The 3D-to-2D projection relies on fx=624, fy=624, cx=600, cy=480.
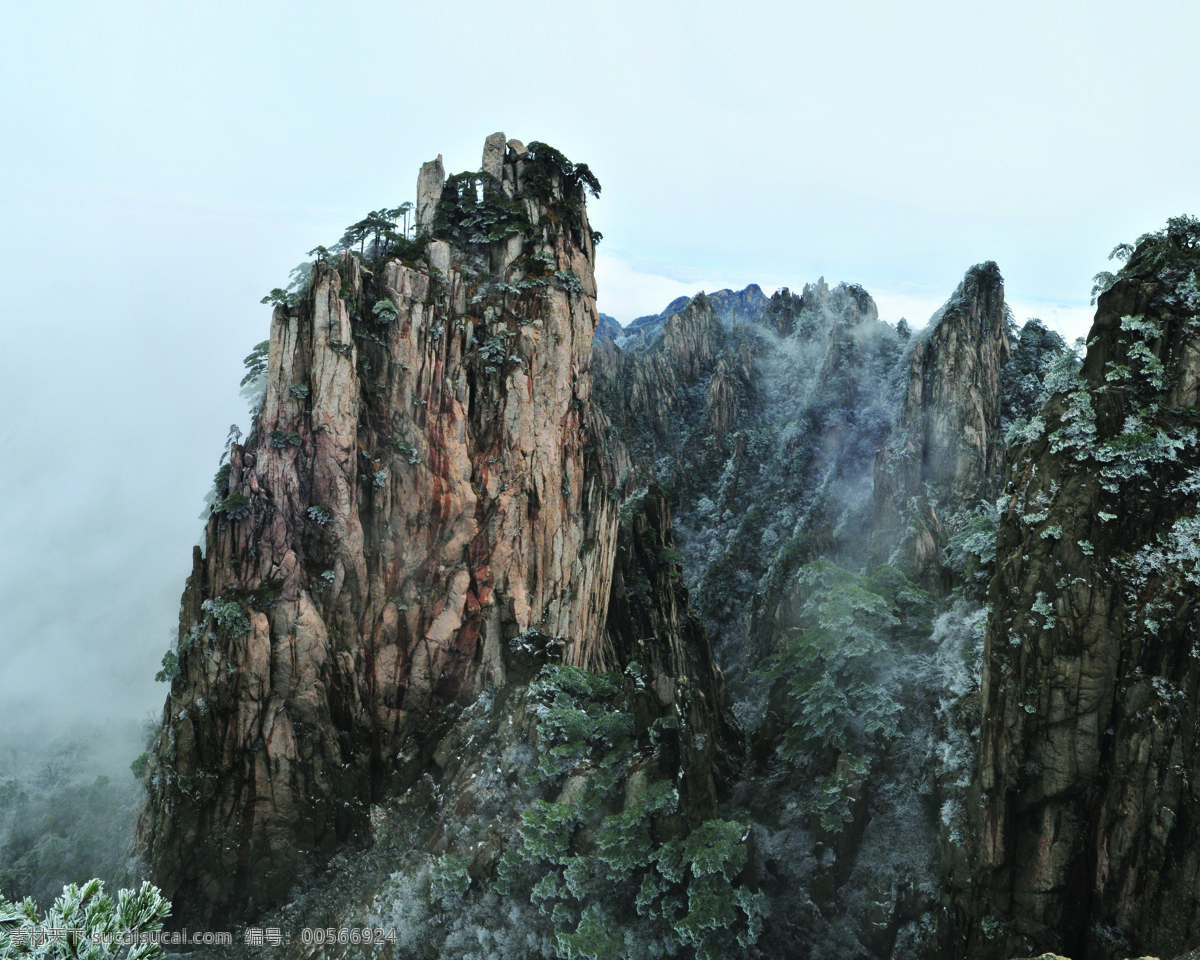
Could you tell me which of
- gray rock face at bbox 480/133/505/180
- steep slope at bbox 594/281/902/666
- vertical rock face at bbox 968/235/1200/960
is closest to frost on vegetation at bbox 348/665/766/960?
A: vertical rock face at bbox 968/235/1200/960

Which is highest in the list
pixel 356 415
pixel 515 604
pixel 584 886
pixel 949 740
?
pixel 356 415

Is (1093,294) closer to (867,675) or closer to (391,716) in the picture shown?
(867,675)

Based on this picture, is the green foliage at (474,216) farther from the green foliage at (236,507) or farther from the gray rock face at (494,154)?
the green foliage at (236,507)

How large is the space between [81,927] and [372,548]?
18.7m

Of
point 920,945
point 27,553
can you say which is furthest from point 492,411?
point 27,553

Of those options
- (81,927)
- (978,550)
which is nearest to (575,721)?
(978,550)

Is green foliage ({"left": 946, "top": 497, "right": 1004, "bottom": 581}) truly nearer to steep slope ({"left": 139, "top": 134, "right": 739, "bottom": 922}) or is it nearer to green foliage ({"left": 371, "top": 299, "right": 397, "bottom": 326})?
steep slope ({"left": 139, "top": 134, "right": 739, "bottom": 922})

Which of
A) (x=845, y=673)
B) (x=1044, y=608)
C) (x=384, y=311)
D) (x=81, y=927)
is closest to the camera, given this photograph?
(x=81, y=927)

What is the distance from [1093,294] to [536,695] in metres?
24.6

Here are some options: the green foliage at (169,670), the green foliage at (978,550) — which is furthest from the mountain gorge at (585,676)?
the green foliage at (978,550)

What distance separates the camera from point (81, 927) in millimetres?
10828

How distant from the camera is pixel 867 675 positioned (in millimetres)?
25156

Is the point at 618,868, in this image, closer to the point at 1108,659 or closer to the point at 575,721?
the point at 575,721

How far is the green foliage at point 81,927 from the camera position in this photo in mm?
10203
